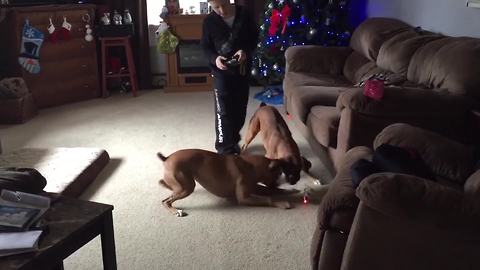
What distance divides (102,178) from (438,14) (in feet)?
9.10

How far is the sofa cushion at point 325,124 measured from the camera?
2.77m

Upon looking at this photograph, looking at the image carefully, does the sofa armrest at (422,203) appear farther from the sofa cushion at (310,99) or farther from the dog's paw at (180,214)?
the sofa cushion at (310,99)

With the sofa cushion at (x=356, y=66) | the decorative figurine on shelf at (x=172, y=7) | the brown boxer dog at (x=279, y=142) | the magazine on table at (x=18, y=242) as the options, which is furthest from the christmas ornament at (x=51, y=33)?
the magazine on table at (x=18, y=242)

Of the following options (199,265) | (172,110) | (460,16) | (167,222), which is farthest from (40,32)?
(460,16)

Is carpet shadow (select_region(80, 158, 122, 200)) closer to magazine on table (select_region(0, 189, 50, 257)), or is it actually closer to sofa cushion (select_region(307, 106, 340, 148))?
magazine on table (select_region(0, 189, 50, 257))

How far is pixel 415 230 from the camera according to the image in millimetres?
1491

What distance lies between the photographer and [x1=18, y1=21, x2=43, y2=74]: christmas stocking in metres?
4.52

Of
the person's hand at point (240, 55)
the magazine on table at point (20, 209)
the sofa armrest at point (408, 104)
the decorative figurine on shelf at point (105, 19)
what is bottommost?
the magazine on table at point (20, 209)

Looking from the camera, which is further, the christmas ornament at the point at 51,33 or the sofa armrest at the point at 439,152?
the christmas ornament at the point at 51,33

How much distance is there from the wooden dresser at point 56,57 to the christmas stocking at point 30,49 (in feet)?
0.13

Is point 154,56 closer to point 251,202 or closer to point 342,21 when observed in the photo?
point 342,21

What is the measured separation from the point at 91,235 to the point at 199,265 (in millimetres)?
699

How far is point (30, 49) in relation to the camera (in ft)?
15.0

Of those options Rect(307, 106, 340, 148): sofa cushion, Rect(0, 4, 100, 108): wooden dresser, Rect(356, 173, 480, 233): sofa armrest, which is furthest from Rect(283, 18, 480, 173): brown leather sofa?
Rect(0, 4, 100, 108): wooden dresser
